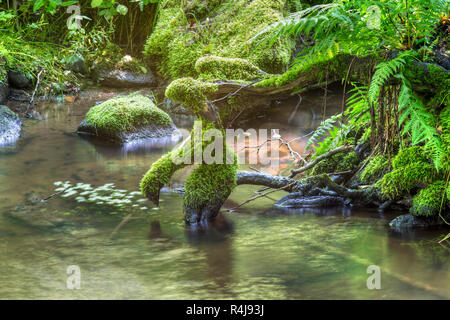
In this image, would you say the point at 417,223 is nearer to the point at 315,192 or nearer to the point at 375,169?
the point at 375,169

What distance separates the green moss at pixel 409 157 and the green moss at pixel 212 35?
4.37 metres

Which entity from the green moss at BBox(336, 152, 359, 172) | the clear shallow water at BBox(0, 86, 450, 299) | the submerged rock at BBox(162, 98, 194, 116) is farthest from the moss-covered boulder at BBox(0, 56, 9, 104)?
the green moss at BBox(336, 152, 359, 172)

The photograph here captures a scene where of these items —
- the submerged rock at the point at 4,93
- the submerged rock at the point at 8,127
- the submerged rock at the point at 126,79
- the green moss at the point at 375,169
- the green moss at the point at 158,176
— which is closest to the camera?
the green moss at the point at 158,176

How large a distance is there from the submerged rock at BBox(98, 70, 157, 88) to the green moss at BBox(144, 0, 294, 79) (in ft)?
1.12

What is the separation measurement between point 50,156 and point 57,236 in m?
2.78

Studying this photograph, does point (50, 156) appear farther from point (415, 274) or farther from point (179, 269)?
point (415, 274)

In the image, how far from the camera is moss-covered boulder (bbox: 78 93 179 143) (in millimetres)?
7719

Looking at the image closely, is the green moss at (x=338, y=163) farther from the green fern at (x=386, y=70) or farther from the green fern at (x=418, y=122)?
the green fern at (x=386, y=70)

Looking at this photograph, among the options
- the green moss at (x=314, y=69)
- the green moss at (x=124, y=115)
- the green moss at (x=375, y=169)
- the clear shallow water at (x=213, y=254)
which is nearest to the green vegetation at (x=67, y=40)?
the green moss at (x=124, y=115)

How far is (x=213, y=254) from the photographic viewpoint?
12.0 feet

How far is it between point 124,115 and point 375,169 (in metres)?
4.43

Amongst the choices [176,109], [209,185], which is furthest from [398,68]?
[176,109]

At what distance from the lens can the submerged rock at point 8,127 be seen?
24.2 feet

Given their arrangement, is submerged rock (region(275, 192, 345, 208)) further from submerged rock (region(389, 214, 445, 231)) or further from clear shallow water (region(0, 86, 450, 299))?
submerged rock (region(389, 214, 445, 231))
